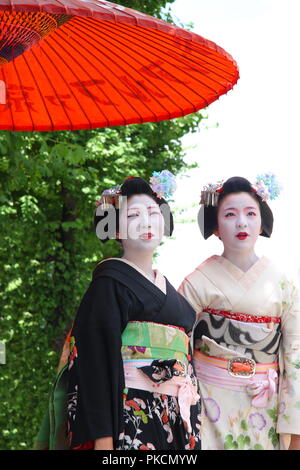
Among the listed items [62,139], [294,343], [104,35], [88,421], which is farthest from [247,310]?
[62,139]

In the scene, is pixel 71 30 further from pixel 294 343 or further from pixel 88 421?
pixel 294 343

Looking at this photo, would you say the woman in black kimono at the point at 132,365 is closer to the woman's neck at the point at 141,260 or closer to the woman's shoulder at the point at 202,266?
the woman's neck at the point at 141,260

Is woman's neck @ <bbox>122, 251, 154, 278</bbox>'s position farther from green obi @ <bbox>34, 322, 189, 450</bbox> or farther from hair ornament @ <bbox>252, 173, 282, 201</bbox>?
hair ornament @ <bbox>252, 173, 282, 201</bbox>

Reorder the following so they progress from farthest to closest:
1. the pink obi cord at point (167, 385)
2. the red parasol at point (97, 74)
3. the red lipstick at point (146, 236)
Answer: the red lipstick at point (146, 236) < the pink obi cord at point (167, 385) < the red parasol at point (97, 74)

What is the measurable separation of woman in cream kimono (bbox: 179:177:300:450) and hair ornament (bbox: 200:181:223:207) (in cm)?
1

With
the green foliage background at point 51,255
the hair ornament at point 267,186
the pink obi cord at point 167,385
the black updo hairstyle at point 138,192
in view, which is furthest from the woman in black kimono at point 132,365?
the green foliage background at point 51,255

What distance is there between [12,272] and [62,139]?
8.73 feet

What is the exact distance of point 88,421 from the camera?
3244 millimetres

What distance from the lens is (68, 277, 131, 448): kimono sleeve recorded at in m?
3.26

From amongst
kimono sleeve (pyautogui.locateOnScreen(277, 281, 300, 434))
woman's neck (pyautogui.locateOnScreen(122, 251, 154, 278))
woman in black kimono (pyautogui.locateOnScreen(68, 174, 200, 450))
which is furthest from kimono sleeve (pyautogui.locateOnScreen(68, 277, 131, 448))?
kimono sleeve (pyautogui.locateOnScreen(277, 281, 300, 434))

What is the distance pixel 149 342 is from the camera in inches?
137

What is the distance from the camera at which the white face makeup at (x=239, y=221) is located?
158 inches

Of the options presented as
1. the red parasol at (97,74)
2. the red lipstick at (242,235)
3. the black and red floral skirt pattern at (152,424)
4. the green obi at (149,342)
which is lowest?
the black and red floral skirt pattern at (152,424)

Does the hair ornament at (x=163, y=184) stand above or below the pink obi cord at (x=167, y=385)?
above
